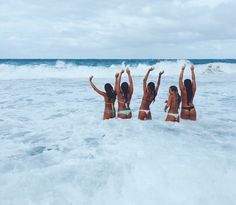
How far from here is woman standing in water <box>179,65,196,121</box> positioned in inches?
287

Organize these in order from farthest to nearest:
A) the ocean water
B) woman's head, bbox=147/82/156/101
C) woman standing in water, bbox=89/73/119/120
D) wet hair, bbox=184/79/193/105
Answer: woman standing in water, bbox=89/73/119/120
woman's head, bbox=147/82/156/101
wet hair, bbox=184/79/193/105
the ocean water

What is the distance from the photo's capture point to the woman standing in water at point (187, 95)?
7.30 meters

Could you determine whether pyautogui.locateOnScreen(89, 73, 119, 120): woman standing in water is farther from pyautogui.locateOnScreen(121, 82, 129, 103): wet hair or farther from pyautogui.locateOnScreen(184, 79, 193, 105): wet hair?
pyautogui.locateOnScreen(184, 79, 193, 105): wet hair

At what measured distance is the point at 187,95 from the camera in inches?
293

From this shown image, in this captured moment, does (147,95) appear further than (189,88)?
Yes

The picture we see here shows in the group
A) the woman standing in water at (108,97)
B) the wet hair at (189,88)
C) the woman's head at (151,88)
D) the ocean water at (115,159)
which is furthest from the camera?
the woman standing in water at (108,97)

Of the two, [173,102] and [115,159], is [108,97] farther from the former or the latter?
[115,159]

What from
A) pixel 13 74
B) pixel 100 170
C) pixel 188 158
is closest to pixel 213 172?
pixel 188 158

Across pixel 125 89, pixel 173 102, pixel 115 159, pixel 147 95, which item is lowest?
pixel 115 159

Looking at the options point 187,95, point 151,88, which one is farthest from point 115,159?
point 187,95

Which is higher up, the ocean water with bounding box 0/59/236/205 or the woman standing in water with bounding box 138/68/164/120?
the woman standing in water with bounding box 138/68/164/120

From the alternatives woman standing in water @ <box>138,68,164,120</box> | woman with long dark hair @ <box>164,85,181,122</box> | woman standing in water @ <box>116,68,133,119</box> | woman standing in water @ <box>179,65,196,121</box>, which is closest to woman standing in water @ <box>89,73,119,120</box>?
woman standing in water @ <box>116,68,133,119</box>

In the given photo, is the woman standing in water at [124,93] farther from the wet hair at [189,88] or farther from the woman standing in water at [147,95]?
the wet hair at [189,88]

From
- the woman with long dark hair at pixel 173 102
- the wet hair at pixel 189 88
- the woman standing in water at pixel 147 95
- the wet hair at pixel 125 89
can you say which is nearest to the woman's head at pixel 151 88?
the woman standing in water at pixel 147 95
